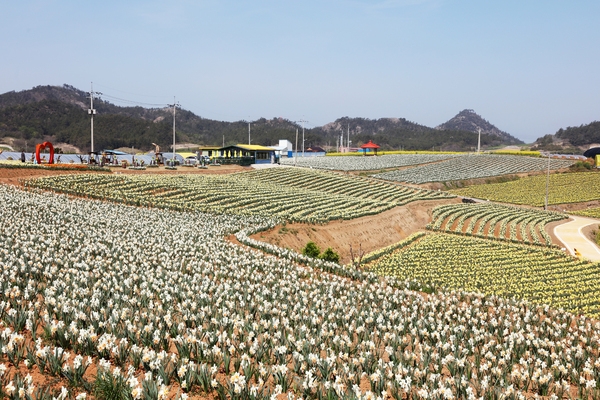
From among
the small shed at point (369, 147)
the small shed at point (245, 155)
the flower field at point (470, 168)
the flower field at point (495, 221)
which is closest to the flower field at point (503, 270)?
the flower field at point (495, 221)

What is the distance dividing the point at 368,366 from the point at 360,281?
9.75 m

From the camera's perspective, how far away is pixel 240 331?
1027 cm

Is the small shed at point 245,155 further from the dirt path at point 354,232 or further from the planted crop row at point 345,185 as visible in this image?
the dirt path at point 354,232

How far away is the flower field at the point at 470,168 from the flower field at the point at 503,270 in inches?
1556

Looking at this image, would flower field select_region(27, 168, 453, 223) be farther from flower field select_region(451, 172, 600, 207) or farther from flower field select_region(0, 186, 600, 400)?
flower field select_region(451, 172, 600, 207)

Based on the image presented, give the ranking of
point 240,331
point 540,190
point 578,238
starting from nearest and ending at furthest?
point 240,331, point 578,238, point 540,190

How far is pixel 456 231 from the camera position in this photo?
139 feet

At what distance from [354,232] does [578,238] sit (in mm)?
21872

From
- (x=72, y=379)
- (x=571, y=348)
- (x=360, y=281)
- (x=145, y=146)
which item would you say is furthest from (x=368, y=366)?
(x=145, y=146)

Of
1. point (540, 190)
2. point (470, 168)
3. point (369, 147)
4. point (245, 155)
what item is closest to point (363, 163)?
point (470, 168)

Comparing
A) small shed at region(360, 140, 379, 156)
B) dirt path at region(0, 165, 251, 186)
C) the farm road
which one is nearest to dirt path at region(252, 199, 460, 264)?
the farm road

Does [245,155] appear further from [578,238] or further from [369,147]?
[578,238]

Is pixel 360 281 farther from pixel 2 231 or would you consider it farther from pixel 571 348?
pixel 2 231

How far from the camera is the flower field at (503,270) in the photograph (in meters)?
22.8
